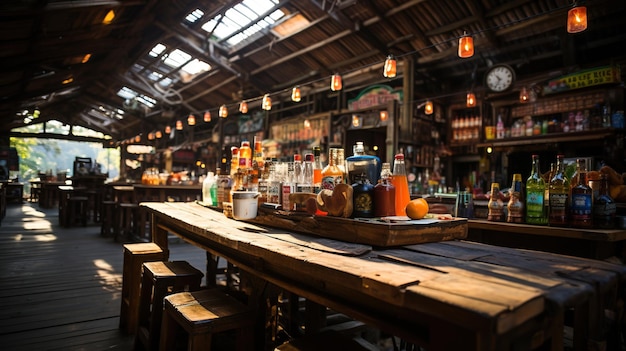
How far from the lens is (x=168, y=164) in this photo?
14.9 m

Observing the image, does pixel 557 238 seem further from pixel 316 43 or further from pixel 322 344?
pixel 316 43

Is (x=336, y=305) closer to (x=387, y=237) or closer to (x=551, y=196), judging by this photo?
(x=387, y=237)

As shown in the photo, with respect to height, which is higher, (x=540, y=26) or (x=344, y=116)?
(x=540, y=26)

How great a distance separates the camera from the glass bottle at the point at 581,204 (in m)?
2.02

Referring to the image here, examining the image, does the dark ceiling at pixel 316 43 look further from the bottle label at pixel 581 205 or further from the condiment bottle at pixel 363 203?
the condiment bottle at pixel 363 203

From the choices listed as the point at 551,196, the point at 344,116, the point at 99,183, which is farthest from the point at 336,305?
the point at 99,183

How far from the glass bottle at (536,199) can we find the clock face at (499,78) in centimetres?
399

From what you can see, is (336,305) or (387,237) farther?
(387,237)

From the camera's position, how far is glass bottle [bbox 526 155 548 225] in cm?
226

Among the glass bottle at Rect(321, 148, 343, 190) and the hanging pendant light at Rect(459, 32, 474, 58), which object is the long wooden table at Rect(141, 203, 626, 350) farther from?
the hanging pendant light at Rect(459, 32, 474, 58)

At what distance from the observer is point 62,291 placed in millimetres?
3535

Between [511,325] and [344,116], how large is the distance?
24.1 feet

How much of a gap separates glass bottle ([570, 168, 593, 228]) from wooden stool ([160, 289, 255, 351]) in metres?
1.86

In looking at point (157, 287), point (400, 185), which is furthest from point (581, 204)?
point (157, 287)
